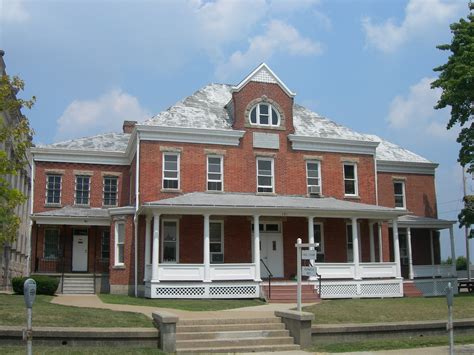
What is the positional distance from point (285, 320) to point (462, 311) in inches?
260

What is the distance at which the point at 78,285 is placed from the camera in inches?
1116

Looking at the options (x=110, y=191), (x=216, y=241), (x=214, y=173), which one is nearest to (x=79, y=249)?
(x=110, y=191)

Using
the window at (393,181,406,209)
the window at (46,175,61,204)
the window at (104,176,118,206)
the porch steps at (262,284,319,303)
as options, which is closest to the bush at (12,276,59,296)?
the window at (46,175,61,204)

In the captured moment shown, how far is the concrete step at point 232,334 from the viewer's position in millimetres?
13295

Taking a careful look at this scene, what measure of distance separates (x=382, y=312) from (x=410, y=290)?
33.9 ft

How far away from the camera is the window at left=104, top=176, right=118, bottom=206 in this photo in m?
32.0

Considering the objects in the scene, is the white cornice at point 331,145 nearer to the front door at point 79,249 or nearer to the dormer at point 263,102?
the dormer at point 263,102

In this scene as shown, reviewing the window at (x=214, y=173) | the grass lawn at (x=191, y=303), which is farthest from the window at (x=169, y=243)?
the grass lawn at (x=191, y=303)

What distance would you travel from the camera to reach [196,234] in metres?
26.7

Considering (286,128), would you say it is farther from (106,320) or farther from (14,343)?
(14,343)

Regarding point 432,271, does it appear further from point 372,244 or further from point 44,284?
point 44,284

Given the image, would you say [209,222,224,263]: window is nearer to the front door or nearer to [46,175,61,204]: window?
the front door

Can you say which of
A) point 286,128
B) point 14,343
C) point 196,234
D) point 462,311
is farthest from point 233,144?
point 14,343

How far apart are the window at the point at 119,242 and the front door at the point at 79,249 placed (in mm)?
4322
